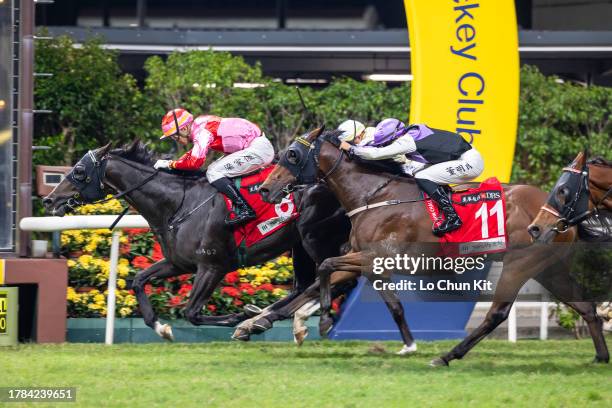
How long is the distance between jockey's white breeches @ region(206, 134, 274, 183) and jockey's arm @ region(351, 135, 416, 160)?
40.7 inches

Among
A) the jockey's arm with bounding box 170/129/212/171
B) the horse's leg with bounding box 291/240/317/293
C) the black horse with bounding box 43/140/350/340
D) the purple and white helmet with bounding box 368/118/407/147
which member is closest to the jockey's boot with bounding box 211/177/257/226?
the black horse with bounding box 43/140/350/340

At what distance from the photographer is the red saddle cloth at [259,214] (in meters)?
9.78

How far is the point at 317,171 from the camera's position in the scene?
9.16 meters

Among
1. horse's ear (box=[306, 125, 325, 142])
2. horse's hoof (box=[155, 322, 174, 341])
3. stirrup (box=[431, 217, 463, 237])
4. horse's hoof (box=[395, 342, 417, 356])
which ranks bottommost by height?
horse's hoof (box=[155, 322, 174, 341])

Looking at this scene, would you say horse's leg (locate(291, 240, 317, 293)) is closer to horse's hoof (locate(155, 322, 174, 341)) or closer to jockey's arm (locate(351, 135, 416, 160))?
Result: horse's hoof (locate(155, 322, 174, 341))

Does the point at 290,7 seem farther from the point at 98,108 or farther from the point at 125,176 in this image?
the point at 125,176

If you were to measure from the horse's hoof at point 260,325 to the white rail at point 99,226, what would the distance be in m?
1.31

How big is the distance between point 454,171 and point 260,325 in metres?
1.82

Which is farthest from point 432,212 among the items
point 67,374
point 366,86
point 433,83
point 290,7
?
point 290,7

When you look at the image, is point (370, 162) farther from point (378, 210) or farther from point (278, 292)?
point (278, 292)

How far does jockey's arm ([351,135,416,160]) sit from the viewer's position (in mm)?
9023

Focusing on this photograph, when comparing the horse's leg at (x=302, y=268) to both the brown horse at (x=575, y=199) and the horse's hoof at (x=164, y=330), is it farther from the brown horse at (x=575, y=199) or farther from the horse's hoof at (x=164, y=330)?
the brown horse at (x=575, y=199)

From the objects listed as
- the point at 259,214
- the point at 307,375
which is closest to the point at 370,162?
the point at 259,214

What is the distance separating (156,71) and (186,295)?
17.5ft
